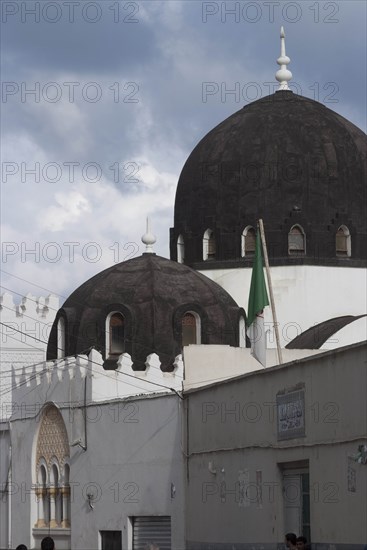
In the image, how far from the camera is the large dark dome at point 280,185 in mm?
37656

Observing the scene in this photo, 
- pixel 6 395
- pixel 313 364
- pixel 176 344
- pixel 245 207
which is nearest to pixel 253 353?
pixel 176 344

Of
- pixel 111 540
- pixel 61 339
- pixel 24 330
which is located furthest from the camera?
pixel 24 330

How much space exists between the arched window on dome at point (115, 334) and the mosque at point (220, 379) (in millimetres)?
46

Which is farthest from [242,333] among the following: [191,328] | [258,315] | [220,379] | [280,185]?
[280,185]

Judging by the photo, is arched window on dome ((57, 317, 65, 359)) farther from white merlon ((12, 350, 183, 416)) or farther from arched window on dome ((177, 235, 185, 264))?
arched window on dome ((177, 235, 185, 264))

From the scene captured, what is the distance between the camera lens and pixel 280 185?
3784 centimetres

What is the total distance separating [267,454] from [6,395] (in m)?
23.2

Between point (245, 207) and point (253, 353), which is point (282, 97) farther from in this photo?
point (253, 353)

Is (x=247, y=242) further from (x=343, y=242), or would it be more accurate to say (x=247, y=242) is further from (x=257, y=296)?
(x=257, y=296)

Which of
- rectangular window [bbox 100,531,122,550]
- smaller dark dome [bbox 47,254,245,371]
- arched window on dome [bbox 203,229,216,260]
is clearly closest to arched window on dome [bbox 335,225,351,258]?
arched window on dome [bbox 203,229,216,260]

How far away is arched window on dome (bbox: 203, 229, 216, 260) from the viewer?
127 ft

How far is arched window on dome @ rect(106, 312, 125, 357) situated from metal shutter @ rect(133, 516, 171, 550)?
5.52 metres

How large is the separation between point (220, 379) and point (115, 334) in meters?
3.92

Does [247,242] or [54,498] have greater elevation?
[247,242]
